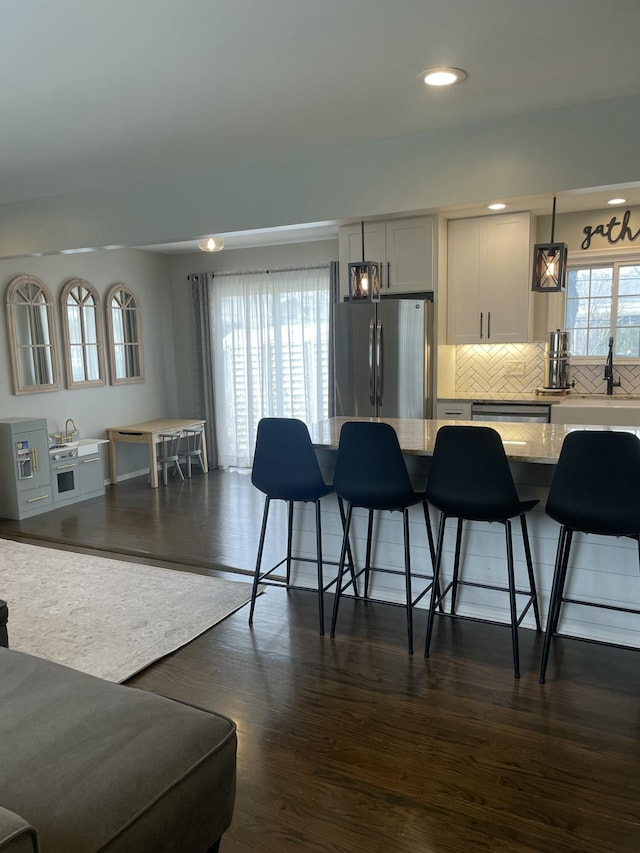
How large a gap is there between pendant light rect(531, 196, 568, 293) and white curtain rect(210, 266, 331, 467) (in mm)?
3771

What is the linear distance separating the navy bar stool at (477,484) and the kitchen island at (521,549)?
0.56ft

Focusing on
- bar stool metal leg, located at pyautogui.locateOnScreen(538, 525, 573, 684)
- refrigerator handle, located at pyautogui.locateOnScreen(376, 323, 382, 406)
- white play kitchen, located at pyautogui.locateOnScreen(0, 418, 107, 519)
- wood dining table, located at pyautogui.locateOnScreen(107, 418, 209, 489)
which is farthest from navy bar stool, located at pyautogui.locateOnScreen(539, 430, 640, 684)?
wood dining table, located at pyautogui.locateOnScreen(107, 418, 209, 489)

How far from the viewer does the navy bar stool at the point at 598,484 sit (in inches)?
100

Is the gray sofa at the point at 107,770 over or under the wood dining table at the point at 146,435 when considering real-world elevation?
over

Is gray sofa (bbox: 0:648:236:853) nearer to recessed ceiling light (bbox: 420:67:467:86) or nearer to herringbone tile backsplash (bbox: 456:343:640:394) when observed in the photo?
recessed ceiling light (bbox: 420:67:467:86)

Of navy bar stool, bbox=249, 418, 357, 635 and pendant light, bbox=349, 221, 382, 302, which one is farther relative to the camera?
pendant light, bbox=349, 221, 382, 302

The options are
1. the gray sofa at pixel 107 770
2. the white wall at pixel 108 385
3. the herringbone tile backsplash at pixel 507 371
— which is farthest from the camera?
the white wall at pixel 108 385

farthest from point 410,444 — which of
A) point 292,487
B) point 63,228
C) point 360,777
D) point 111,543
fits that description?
point 63,228

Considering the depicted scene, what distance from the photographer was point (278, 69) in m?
2.53

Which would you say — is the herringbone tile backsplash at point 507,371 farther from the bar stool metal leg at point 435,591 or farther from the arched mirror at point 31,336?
the arched mirror at point 31,336

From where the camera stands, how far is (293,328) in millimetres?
7203

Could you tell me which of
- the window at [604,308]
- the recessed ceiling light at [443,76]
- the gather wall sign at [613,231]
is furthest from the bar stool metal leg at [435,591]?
the gather wall sign at [613,231]

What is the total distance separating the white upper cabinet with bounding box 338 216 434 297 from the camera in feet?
17.6

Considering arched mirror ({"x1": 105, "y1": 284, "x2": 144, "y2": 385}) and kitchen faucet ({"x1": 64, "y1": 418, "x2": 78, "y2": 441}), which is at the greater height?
arched mirror ({"x1": 105, "y1": 284, "x2": 144, "y2": 385})
